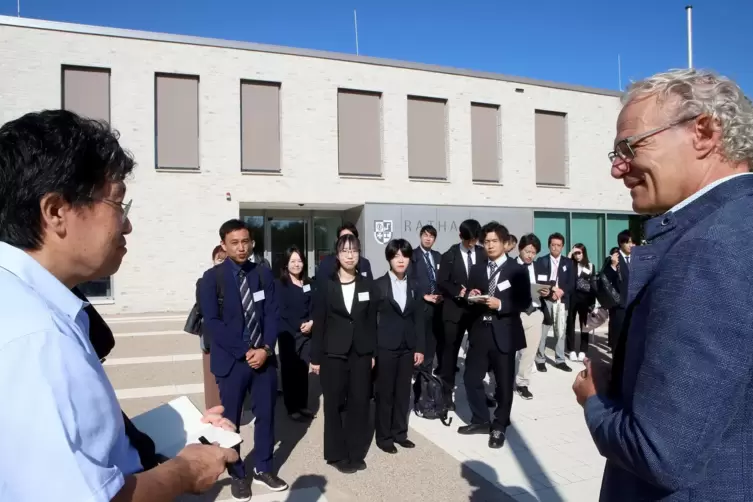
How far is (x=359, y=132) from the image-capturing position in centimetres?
1705

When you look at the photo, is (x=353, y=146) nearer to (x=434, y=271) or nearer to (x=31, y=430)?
(x=434, y=271)

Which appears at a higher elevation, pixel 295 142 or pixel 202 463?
pixel 295 142

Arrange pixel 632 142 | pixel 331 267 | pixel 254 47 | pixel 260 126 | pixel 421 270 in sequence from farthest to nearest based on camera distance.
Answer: pixel 260 126 < pixel 254 47 < pixel 421 270 < pixel 331 267 < pixel 632 142

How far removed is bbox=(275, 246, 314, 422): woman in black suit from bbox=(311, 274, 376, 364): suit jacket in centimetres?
118

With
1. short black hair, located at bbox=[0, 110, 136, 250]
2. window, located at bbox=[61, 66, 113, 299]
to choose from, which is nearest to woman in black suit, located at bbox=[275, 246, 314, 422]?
short black hair, located at bbox=[0, 110, 136, 250]

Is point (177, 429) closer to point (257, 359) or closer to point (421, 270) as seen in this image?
point (257, 359)

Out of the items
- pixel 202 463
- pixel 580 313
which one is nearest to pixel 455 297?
pixel 580 313

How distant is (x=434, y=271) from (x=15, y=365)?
6880mm

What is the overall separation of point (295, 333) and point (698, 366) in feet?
17.7

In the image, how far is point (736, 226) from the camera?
47.9 inches

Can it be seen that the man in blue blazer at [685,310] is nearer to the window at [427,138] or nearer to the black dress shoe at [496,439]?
the black dress shoe at [496,439]

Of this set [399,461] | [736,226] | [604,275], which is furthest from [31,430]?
[604,275]

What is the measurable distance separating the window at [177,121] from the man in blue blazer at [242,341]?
1223 centimetres

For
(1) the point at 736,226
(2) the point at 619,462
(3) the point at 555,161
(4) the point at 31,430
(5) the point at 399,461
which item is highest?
(3) the point at 555,161
